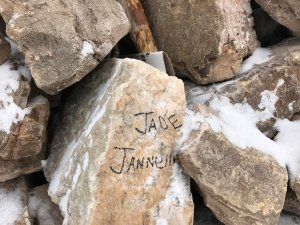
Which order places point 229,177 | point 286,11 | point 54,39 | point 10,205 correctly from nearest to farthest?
point 54,39
point 229,177
point 10,205
point 286,11

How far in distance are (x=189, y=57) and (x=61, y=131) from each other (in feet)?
3.14

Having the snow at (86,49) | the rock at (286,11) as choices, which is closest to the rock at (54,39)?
the snow at (86,49)

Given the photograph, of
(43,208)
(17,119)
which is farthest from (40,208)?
(17,119)

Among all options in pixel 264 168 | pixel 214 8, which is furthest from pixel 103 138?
pixel 214 8

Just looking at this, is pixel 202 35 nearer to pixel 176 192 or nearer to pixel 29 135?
pixel 176 192

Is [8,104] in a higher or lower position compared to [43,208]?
higher

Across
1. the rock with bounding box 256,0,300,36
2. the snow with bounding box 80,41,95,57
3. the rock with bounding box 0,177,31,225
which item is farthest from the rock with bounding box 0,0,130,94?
the rock with bounding box 256,0,300,36

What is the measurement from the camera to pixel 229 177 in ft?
7.36

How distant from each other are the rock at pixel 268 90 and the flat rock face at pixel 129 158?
1.70 ft

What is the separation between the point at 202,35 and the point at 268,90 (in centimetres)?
56

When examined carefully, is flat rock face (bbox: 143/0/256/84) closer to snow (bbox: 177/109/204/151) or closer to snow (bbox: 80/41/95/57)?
snow (bbox: 177/109/204/151)

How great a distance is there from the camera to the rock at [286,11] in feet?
9.00

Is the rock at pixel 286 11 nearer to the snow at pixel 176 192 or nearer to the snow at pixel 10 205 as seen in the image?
the snow at pixel 176 192

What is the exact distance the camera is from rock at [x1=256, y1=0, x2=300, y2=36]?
108 inches
